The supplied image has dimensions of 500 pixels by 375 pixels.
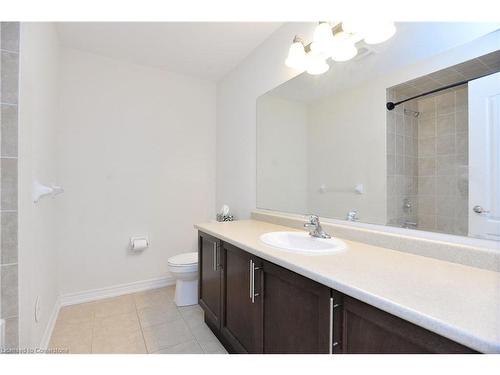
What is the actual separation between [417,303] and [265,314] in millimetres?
712

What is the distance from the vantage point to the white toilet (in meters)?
2.06

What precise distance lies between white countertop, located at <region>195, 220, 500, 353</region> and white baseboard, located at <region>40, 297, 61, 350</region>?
5.27ft

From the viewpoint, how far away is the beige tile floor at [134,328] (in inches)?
61.7

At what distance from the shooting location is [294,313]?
3.18 ft

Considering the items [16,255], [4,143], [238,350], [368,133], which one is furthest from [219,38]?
[238,350]

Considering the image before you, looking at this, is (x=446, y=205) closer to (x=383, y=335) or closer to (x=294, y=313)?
(x=383, y=335)

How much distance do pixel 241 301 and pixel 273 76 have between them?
1.77 m

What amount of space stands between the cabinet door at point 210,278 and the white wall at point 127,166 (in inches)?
38.6

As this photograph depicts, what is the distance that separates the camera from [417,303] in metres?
0.62

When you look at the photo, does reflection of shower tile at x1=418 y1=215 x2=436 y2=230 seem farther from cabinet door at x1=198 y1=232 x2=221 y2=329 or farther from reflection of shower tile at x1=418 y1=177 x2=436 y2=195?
cabinet door at x1=198 y1=232 x2=221 y2=329

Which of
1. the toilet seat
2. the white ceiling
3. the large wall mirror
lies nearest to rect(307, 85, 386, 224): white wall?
the large wall mirror

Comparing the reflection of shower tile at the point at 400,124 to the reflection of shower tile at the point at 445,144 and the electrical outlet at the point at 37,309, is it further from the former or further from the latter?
the electrical outlet at the point at 37,309

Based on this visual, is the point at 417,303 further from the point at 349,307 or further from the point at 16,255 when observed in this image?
the point at 16,255

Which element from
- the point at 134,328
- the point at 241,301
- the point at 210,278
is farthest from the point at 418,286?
the point at 134,328
